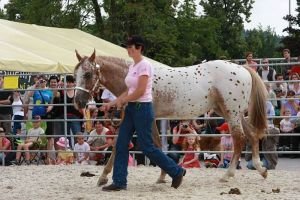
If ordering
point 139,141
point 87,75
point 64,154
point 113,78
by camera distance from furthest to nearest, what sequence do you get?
point 64,154
point 113,78
point 87,75
point 139,141

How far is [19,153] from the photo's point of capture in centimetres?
1272

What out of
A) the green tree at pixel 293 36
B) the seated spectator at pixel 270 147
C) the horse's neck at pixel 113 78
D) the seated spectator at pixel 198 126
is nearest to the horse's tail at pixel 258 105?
the seated spectator at pixel 270 147

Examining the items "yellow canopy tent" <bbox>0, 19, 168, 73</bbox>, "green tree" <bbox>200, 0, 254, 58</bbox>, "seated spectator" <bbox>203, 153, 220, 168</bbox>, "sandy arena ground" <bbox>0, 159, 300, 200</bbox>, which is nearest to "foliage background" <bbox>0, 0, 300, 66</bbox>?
"yellow canopy tent" <bbox>0, 19, 168, 73</bbox>

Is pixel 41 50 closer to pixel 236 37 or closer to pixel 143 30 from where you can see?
pixel 143 30

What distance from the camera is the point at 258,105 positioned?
9.20m

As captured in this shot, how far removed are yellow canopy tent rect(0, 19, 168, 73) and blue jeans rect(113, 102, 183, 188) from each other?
21.5 ft

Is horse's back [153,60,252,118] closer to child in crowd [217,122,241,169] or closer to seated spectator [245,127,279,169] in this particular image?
seated spectator [245,127,279,169]

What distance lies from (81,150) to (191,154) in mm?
2175

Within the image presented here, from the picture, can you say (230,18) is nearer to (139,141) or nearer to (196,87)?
(196,87)

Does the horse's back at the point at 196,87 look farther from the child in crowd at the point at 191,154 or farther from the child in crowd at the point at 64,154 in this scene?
the child in crowd at the point at 64,154

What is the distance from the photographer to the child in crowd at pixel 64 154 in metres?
12.2

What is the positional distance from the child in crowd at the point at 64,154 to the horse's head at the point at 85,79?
402 centimetres

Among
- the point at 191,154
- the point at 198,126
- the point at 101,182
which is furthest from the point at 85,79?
the point at 198,126

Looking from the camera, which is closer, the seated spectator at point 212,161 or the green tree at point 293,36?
the seated spectator at point 212,161
